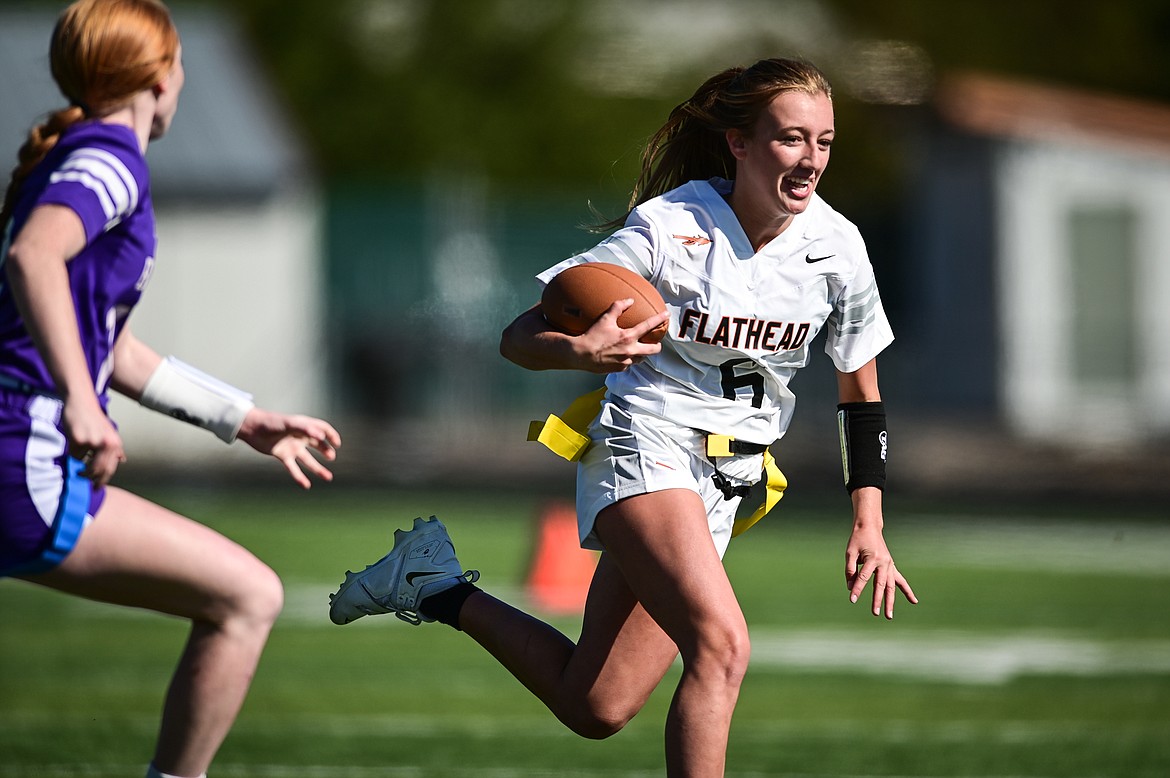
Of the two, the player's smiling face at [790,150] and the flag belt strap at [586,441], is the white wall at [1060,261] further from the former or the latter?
the player's smiling face at [790,150]

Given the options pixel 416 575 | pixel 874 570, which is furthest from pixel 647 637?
pixel 416 575

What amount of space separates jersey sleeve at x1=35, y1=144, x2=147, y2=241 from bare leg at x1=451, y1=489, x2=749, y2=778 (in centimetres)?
141

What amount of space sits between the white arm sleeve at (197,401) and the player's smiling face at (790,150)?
1400 millimetres

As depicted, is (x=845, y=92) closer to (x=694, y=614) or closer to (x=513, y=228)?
(x=513, y=228)

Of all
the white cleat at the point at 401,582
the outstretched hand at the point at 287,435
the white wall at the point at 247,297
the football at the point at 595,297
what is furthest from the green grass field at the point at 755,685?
the white wall at the point at 247,297

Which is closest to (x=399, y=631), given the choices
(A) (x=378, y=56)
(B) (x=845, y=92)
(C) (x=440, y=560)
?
(C) (x=440, y=560)

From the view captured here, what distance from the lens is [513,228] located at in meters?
25.3

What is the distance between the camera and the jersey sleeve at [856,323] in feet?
15.9

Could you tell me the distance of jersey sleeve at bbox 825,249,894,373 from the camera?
486 centimetres

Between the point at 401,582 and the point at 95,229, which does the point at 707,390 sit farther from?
the point at 95,229

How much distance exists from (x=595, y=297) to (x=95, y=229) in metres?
1.22

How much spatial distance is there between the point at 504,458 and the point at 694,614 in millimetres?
17627

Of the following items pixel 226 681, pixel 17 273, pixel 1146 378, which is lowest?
pixel 226 681

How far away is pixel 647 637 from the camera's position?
15.7 feet
